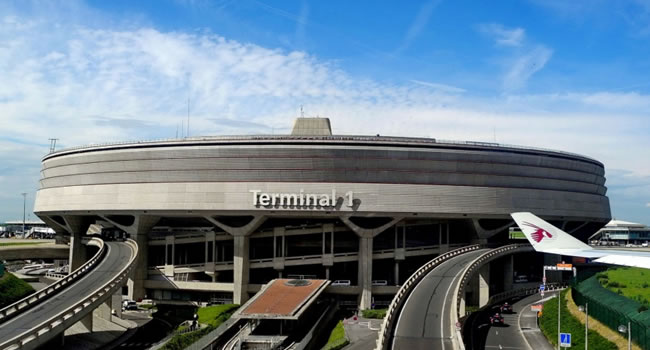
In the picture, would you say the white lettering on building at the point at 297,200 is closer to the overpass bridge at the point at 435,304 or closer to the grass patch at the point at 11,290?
the overpass bridge at the point at 435,304

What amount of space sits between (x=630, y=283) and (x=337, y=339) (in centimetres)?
4675

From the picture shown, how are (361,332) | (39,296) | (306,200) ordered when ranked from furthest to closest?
1. (306,200)
2. (361,332)
3. (39,296)

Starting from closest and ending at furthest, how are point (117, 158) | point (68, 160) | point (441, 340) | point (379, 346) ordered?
point (379, 346) < point (441, 340) < point (117, 158) < point (68, 160)

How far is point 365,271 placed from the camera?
301 ft

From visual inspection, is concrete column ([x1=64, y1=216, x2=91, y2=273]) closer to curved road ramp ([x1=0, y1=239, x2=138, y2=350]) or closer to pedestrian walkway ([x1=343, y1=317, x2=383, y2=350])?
curved road ramp ([x1=0, y1=239, x2=138, y2=350])

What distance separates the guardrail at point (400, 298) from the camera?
47.5 meters

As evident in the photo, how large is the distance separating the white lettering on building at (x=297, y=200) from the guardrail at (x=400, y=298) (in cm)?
1562

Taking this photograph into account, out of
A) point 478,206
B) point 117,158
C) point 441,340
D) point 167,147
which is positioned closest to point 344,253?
point 478,206

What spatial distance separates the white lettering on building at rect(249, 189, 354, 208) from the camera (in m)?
89.7

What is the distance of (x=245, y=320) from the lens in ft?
240

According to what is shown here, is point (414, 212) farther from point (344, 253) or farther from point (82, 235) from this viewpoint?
point (82, 235)

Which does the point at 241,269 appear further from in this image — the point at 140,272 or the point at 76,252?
the point at 76,252

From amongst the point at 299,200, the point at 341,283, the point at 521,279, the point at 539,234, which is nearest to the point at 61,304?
the point at 299,200

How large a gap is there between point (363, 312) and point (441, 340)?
119 ft
